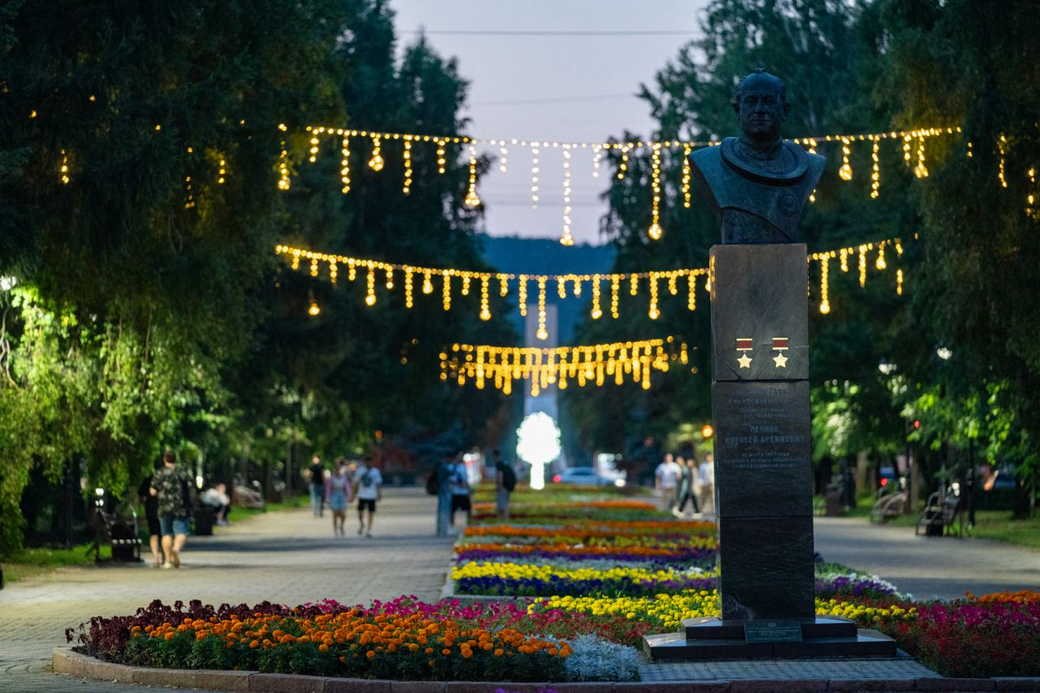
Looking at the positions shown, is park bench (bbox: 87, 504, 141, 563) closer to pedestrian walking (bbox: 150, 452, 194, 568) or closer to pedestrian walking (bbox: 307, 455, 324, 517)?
pedestrian walking (bbox: 150, 452, 194, 568)

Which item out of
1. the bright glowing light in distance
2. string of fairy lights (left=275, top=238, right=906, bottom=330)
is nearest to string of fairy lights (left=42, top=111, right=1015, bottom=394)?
string of fairy lights (left=275, top=238, right=906, bottom=330)

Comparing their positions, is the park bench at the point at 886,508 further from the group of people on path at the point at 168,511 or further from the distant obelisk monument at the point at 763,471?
the distant obelisk monument at the point at 763,471

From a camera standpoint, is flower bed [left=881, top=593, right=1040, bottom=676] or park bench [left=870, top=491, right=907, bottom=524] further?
park bench [left=870, top=491, right=907, bottom=524]

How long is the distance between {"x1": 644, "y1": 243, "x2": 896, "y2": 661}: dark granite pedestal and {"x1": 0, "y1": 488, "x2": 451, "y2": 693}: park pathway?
476 cm

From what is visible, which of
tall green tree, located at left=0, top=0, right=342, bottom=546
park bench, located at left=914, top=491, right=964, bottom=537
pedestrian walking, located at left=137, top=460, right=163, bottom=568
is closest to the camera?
tall green tree, located at left=0, top=0, right=342, bottom=546

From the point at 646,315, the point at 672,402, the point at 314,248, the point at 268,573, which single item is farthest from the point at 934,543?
the point at 672,402

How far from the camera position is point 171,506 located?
29578mm

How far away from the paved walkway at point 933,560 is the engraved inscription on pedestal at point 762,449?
25.5 ft

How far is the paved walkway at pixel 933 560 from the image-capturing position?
80.8ft

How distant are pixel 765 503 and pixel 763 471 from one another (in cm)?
26

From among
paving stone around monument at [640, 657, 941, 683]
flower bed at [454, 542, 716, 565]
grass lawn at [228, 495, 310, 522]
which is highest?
grass lawn at [228, 495, 310, 522]

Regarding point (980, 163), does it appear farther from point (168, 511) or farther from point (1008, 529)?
point (1008, 529)

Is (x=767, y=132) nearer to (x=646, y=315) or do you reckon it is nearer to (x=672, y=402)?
(x=646, y=315)

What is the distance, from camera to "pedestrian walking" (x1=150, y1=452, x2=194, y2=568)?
2939cm
